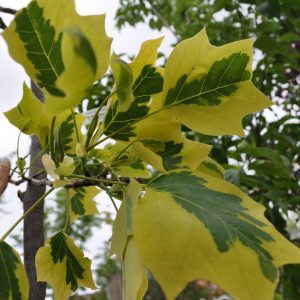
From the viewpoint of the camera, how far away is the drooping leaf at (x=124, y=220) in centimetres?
40

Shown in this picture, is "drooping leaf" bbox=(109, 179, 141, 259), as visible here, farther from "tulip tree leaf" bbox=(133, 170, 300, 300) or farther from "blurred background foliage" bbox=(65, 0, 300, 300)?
"blurred background foliage" bbox=(65, 0, 300, 300)

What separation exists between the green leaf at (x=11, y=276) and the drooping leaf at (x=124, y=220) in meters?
0.13

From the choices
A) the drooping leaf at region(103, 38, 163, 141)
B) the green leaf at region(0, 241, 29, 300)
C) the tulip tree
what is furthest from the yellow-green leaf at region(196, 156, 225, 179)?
the green leaf at region(0, 241, 29, 300)

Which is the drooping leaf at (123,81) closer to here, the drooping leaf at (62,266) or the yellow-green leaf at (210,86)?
the yellow-green leaf at (210,86)

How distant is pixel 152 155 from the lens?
1.50 feet

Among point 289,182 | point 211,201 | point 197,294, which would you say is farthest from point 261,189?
point 197,294

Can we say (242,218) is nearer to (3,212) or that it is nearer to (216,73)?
(216,73)

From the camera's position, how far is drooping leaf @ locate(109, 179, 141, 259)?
400mm


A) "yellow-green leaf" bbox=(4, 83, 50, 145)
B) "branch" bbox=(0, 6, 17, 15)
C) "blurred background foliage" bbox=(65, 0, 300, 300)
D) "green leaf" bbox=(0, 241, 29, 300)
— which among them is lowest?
"blurred background foliage" bbox=(65, 0, 300, 300)

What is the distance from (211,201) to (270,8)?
3.35ft

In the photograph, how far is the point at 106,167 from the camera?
1.68ft

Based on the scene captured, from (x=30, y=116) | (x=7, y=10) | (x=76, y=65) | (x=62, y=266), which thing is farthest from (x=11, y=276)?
(x=7, y=10)

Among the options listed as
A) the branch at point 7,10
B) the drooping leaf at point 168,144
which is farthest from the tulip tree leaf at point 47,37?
the branch at point 7,10

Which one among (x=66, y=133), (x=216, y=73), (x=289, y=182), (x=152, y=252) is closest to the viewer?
(x=152, y=252)
